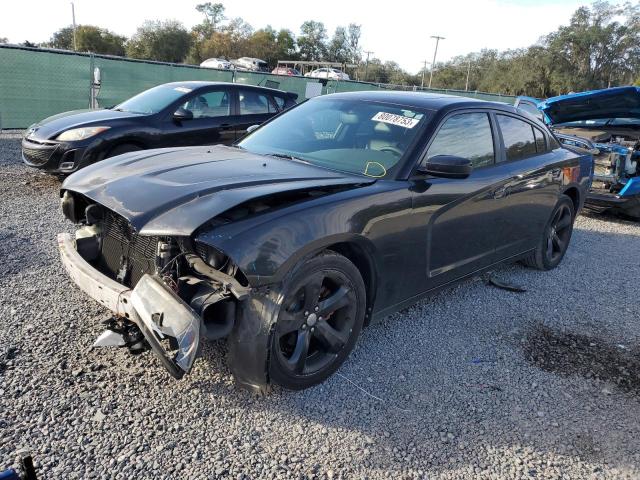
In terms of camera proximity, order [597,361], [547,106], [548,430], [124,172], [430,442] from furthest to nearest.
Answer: [547,106], [597,361], [124,172], [548,430], [430,442]

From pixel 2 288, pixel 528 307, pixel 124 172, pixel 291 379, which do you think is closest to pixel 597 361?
pixel 528 307

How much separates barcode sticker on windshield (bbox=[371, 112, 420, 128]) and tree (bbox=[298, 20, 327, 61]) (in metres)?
88.5

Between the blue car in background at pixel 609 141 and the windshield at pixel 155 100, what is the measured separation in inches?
218

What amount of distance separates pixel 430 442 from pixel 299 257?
1.15 meters

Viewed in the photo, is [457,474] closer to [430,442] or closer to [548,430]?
[430,442]

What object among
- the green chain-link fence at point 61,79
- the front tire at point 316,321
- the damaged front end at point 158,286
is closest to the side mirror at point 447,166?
the front tire at point 316,321

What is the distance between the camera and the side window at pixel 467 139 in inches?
139

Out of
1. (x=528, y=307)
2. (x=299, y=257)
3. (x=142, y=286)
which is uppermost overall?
(x=299, y=257)

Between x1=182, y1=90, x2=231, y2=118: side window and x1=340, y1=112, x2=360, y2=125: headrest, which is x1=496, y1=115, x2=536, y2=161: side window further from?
x1=182, y1=90, x2=231, y2=118: side window

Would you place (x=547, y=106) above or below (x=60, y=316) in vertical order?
above

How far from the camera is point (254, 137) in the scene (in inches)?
162

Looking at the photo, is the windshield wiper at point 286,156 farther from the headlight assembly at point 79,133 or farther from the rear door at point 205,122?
the headlight assembly at point 79,133

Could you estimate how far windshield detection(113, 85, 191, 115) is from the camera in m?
7.46

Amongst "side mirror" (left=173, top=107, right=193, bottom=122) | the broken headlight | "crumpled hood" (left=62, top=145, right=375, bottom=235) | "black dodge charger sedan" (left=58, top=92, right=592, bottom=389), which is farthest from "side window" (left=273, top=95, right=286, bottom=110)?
the broken headlight
